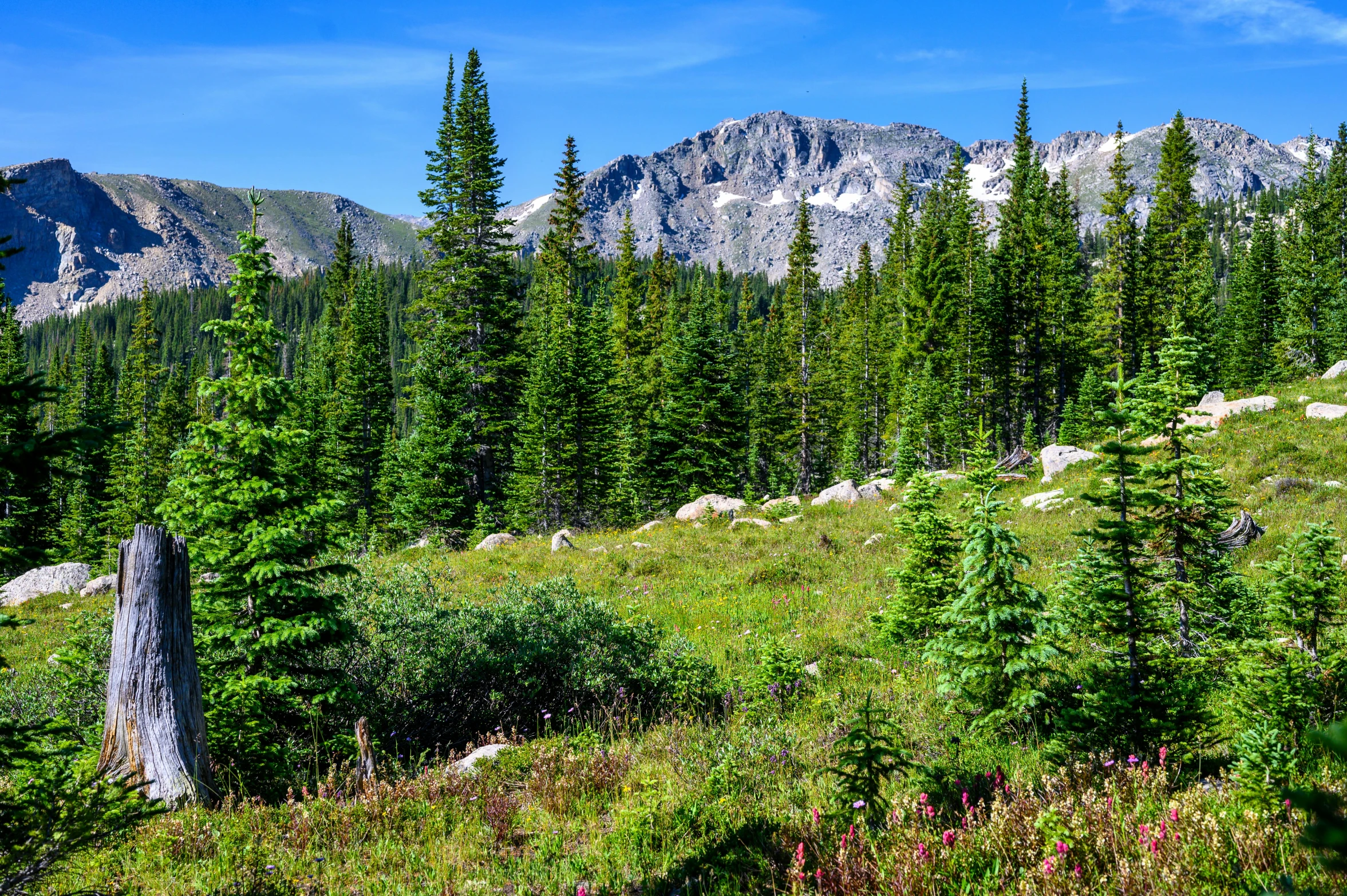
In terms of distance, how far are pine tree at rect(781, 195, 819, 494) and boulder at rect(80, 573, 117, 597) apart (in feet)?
108

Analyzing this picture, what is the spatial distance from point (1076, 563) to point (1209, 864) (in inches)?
122

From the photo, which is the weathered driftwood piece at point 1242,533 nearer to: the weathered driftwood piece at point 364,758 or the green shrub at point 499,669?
the green shrub at point 499,669

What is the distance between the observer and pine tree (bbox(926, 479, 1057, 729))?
596 centimetres

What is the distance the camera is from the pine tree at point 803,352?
43062 millimetres

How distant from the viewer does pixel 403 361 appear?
32.4 m

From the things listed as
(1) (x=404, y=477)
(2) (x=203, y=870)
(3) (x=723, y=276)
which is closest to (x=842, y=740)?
(2) (x=203, y=870)

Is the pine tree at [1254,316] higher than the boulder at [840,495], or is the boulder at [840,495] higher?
the pine tree at [1254,316]

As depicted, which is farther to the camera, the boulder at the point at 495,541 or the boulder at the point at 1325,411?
the boulder at the point at 495,541

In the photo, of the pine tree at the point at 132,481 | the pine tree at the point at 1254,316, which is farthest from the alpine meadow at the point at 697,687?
the pine tree at the point at 1254,316

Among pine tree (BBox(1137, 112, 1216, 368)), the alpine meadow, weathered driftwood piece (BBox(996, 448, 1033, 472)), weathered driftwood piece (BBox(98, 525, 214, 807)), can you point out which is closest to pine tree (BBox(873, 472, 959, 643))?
the alpine meadow

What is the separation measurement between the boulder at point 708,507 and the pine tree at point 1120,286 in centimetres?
2681

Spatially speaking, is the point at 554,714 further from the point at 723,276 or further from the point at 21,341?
the point at 21,341

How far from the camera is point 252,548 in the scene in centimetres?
728

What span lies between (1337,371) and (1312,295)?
24110mm
